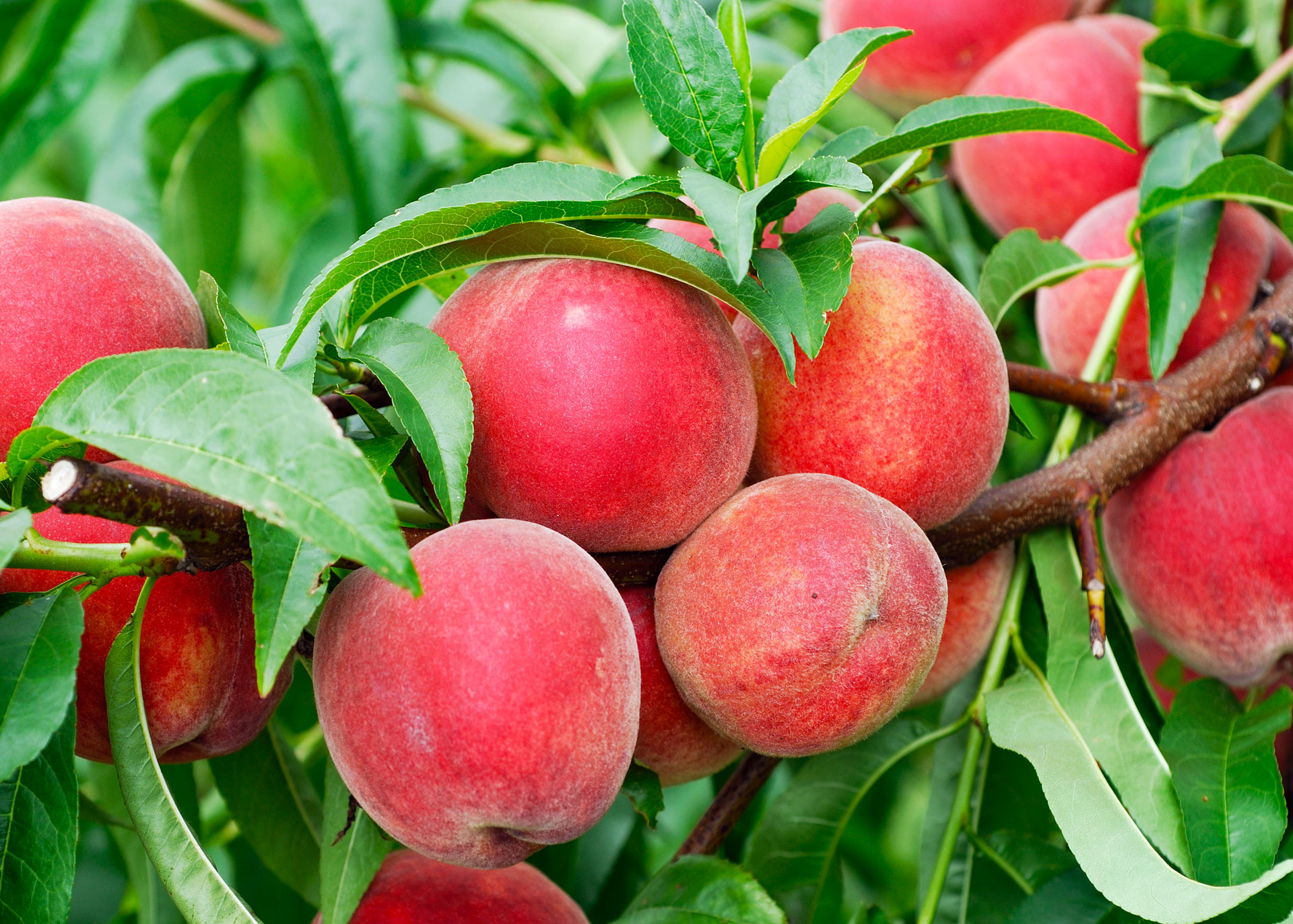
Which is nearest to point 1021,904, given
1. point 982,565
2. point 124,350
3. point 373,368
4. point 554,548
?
point 982,565

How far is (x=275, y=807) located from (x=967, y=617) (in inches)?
23.0

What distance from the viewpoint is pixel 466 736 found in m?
0.59

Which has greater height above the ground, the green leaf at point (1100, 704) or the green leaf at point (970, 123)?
the green leaf at point (970, 123)

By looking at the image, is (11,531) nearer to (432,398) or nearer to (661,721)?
(432,398)

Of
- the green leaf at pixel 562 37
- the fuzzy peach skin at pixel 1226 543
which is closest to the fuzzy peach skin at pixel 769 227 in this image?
the fuzzy peach skin at pixel 1226 543

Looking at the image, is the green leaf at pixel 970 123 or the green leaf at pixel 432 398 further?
the green leaf at pixel 970 123

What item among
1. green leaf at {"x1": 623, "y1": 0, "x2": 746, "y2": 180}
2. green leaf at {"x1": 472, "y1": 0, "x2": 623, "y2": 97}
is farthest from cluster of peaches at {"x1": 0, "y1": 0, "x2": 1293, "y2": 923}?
green leaf at {"x1": 472, "y1": 0, "x2": 623, "y2": 97}

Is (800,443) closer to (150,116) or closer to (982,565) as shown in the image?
(982,565)

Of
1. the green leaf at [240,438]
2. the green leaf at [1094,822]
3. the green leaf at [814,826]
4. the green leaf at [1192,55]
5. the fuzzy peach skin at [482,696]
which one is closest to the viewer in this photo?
the green leaf at [240,438]

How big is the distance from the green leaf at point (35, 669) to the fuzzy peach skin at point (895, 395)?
454 mm

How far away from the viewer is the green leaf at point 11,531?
532mm

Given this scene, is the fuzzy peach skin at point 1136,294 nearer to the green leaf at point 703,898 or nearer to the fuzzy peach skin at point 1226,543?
the fuzzy peach skin at point 1226,543

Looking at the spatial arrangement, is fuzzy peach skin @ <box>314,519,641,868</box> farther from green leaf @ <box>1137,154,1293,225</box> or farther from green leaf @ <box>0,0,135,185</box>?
green leaf @ <box>0,0,135,185</box>

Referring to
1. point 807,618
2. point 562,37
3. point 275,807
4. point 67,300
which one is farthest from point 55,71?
point 807,618
